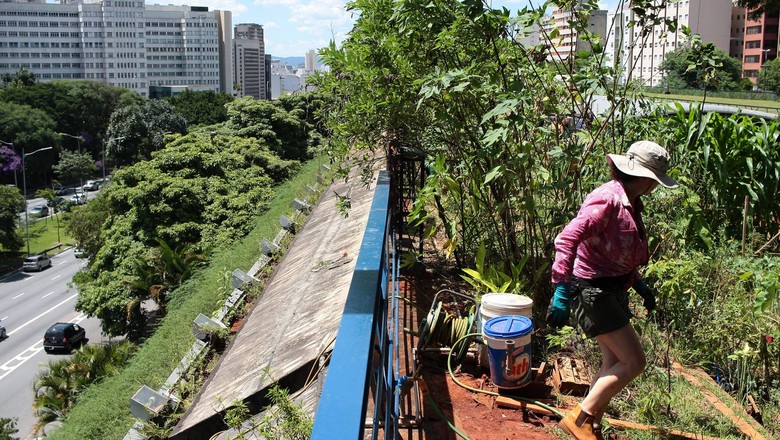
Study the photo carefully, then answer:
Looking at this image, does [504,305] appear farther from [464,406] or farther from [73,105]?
[73,105]

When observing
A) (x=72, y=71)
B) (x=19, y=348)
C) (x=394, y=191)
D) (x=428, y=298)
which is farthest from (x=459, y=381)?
(x=72, y=71)

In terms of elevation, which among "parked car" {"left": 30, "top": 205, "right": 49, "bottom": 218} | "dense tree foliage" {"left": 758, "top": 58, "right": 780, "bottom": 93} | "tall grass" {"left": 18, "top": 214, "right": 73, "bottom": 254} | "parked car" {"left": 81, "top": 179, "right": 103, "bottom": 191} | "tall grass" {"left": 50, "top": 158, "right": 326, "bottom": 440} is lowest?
"tall grass" {"left": 18, "top": 214, "right": 73, "bottom": 254}

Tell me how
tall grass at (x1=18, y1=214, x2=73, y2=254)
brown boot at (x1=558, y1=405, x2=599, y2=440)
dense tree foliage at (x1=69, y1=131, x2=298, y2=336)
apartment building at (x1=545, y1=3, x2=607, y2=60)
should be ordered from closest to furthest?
brown boot at (x1=558, y1=405, x2=599, y2=440) < apartment building at (x1=545, y1=3, x2=607, y2=60) < dense tree foliage at (x1=69, y1=131, x2=298, y2=336) < tall grass at (x1=18, y1=214, x2=73, y2=254)

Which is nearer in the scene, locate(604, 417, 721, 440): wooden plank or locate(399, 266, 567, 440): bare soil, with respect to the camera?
locate(604, 417, 721, 440): wooden plank

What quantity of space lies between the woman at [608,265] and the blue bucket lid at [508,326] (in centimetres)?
54

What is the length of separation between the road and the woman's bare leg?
23.0m

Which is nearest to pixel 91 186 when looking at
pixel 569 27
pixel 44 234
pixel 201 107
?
pixel 201 107

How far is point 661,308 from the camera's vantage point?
16.7 feet

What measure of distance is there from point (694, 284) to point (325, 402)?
3579mm

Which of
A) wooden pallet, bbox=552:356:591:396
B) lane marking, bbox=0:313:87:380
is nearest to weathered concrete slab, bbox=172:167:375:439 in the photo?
wooden pallet, bbox=552:356:591:396

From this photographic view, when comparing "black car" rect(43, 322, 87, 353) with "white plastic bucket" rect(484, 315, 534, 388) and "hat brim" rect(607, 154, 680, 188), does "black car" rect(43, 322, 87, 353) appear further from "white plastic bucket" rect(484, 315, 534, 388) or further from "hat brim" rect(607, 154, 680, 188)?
"hat brim" rect(607, 154, 680, 188)

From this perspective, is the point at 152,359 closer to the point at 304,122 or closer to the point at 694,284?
the point at 694,284

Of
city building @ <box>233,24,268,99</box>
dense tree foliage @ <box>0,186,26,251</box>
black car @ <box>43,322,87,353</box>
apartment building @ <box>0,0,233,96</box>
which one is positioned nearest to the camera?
black car @ <box>43,322,87,353</box>

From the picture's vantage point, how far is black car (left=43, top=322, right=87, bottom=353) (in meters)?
32.8
